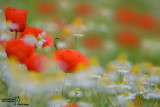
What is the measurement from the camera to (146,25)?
1.60m

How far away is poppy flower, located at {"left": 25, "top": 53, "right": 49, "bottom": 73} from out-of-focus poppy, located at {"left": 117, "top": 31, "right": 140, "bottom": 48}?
1020 millimetres

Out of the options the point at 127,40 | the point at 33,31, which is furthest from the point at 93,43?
the point at 33,31

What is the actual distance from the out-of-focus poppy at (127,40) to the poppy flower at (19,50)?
1041 millimetres

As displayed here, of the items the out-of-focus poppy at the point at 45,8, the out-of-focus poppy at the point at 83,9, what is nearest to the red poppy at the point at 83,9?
the out-of-focus poppy at the point at 83,9

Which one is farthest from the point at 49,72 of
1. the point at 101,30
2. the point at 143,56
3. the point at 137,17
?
the point at 137,17

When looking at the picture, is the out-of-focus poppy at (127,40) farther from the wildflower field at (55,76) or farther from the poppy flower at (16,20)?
the poppy flower at (16,20)

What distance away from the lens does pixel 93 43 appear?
147 centimetres

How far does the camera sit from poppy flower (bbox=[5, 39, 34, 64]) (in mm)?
556

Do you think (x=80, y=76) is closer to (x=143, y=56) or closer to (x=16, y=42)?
(x=16, y=42)

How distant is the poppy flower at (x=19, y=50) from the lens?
0.56m

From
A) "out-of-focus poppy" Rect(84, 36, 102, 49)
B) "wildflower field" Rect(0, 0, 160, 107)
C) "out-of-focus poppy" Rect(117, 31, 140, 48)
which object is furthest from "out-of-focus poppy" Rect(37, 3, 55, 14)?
"wildflower field" Rect(0, 0, 160, 107)

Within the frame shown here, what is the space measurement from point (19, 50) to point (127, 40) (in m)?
1.06

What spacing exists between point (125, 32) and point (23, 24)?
1.07 metres

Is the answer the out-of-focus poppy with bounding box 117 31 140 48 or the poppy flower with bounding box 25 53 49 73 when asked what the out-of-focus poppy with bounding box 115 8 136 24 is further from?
the poppy flower with bounding box 25 53 49 73
